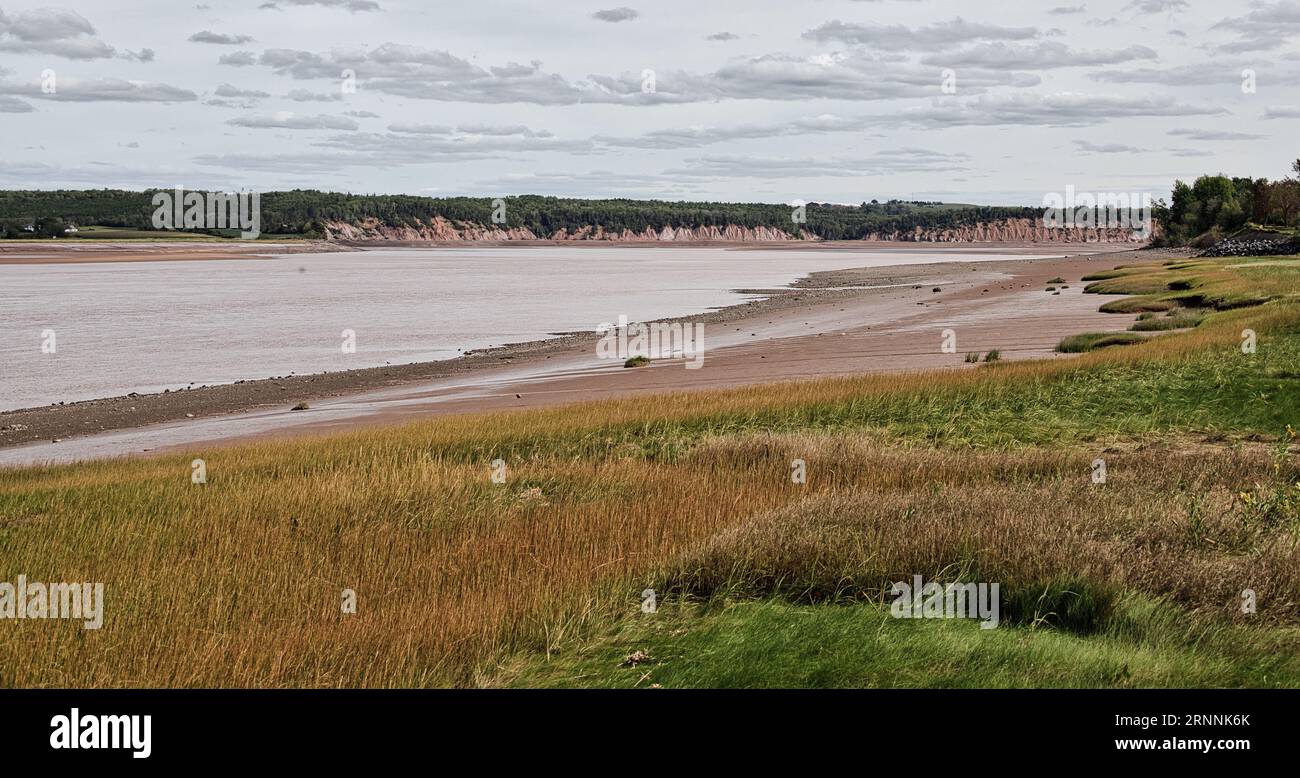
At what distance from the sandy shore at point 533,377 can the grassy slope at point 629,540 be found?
7.82 m

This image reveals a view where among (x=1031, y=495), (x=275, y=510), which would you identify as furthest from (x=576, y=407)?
(x=1031, y=495)

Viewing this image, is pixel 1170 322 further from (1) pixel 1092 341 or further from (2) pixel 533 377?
(2) pixel 533 377

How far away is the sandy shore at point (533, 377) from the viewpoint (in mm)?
29328

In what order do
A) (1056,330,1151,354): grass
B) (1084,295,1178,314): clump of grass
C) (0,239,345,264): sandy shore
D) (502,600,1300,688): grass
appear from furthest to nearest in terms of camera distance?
(0,239,345,264): sandy shore, (1084,295,1178,314): clump of grass, (1056,330,1151,354): grass, (502,600,1300,688): grass

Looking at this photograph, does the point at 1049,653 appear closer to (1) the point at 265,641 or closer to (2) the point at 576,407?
(1) the point at 265,641

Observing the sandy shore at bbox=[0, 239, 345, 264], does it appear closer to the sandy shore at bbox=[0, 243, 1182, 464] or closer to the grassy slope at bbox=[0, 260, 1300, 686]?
the sandy shore at bbox=[0, 243, 1182, 464]

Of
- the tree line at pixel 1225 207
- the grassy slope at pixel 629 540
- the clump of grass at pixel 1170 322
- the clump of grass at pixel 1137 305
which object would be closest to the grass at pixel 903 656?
the grassy slope at pixel 629 540

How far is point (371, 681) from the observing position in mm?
8250

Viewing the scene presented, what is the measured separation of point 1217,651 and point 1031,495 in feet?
14.9

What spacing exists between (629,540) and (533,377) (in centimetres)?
2675

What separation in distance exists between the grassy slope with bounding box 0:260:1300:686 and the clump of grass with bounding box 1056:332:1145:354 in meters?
12.2

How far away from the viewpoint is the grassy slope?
883cm

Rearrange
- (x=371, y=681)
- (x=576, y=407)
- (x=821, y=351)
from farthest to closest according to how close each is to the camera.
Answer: (x=821, y=351), (x=576, y=407), (x=371, y=681)

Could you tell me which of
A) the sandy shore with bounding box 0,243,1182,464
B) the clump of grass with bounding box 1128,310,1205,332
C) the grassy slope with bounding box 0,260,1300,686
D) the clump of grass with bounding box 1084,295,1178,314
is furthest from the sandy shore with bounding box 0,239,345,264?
the grassy slope with bounding box 0,260,1300,686
